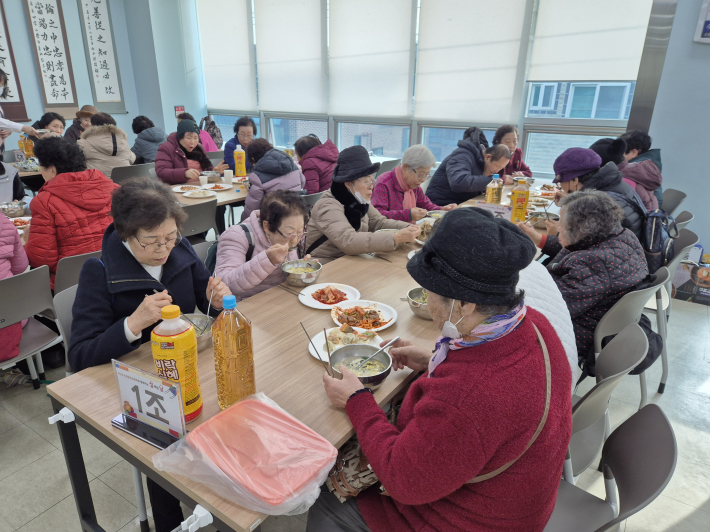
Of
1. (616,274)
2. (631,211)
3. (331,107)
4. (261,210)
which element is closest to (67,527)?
(261,210)

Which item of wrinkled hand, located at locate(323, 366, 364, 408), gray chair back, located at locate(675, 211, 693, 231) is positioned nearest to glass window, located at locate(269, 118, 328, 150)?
gray chair back, located at locate(675, 211, 693, 231)

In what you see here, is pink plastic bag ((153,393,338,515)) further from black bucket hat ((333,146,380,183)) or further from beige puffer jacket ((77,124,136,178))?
beige puffer jacket ((77,124,136,178))

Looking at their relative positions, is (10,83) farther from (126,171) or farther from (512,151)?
(512,151)

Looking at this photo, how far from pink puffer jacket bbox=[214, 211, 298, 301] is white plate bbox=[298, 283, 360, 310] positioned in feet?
0.55

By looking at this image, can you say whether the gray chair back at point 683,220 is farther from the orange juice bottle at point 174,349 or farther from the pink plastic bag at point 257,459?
the orange juice bottle at point 174,349

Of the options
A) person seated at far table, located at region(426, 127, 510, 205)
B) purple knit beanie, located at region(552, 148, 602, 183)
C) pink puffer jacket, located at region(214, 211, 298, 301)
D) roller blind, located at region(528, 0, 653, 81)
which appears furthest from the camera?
roller blind, located at region(528, 0, 653, 81)

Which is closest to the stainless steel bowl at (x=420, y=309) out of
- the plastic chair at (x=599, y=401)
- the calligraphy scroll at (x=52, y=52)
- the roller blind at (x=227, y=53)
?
the plastic chair at (x=599, y=401)

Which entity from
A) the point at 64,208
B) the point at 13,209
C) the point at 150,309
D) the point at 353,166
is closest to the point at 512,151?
the point at 353,166

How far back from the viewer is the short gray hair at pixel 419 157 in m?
3.01

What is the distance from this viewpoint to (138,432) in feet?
3.46

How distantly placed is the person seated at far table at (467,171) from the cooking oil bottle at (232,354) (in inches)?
121

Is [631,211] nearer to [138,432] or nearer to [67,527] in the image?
[138,432]

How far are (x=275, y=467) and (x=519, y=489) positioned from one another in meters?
0.52

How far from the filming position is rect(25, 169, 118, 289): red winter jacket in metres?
2.39
